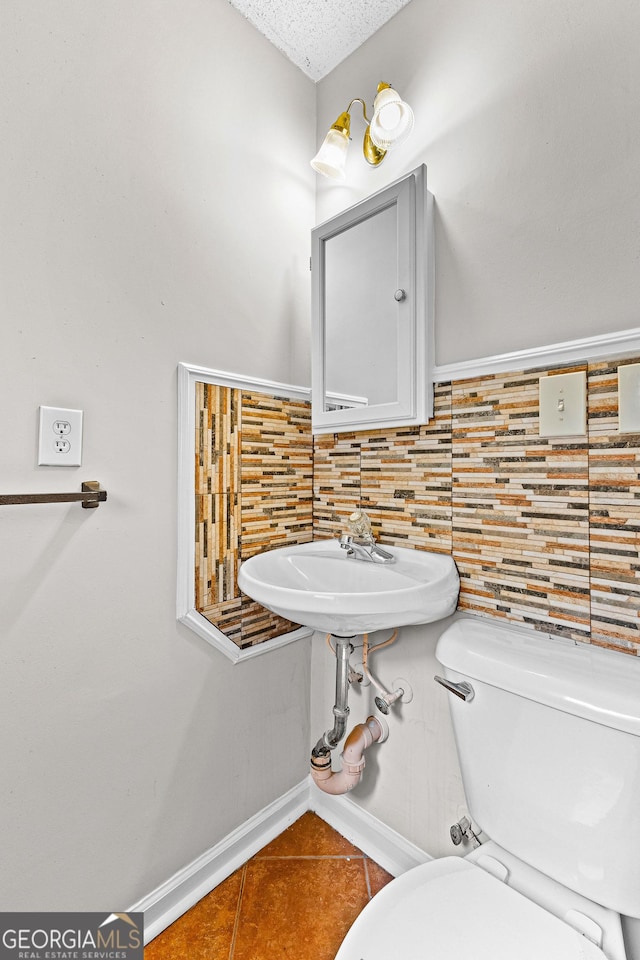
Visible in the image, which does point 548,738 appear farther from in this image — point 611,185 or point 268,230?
point 268,230

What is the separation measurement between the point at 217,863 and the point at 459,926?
0.74m

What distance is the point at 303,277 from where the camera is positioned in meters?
1.42

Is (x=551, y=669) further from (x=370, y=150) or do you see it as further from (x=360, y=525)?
(x=370, y=150)

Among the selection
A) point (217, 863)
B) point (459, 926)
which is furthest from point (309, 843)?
point (459, 926)

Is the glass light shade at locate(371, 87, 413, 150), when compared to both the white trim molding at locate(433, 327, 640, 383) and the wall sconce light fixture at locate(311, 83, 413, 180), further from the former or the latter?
the white trim molding at locate(433, 327, 640, 383)

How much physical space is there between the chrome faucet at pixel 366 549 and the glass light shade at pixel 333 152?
1046mm

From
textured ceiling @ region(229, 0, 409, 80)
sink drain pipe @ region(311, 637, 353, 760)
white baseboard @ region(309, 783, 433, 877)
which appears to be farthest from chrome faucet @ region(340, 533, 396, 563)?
textured ceiling @ region(229, 0, 409, 80)

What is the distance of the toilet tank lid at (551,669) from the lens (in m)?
0.74

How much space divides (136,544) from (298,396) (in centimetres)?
65

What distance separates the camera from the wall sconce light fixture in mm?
1154

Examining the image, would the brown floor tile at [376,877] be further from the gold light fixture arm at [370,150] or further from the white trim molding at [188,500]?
the gold light fixture arm at [370,150]

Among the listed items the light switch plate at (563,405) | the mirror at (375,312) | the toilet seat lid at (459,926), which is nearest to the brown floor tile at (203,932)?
the toilet seat lid at (459,926)

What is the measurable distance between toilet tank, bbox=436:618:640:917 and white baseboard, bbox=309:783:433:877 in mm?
420

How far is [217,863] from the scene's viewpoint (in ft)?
3.92
